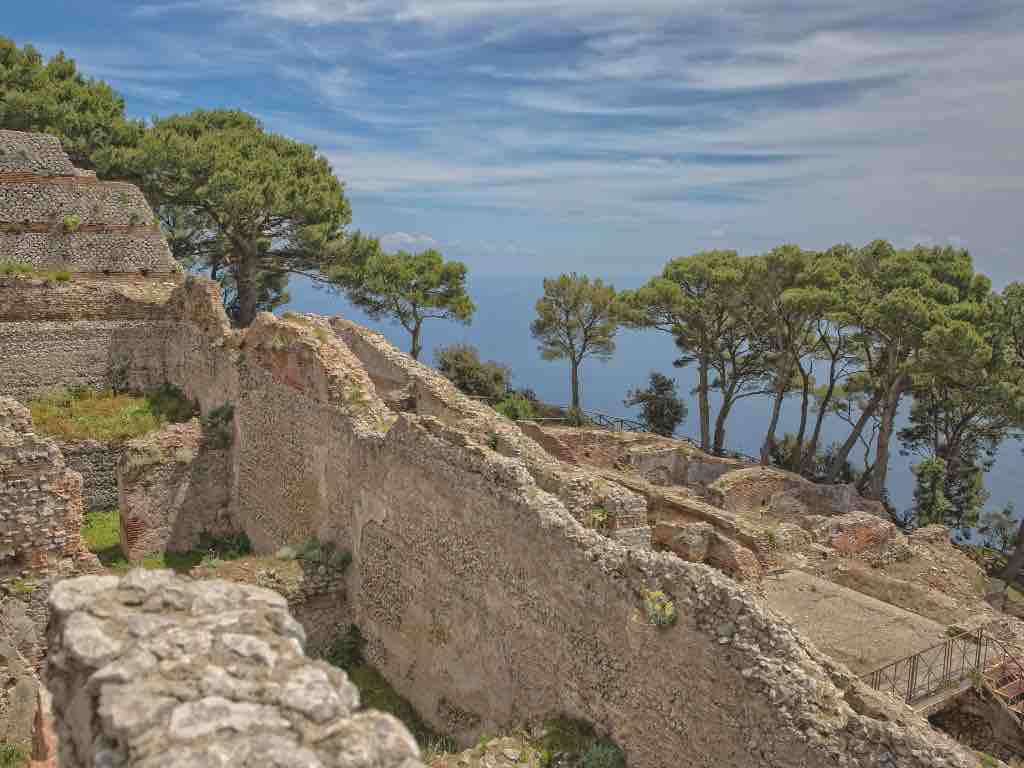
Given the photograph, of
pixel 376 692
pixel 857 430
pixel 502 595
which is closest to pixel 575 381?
pixel 857 430

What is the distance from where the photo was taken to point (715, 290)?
32.6 metres

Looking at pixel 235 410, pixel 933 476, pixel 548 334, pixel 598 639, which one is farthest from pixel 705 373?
pixel 598 639

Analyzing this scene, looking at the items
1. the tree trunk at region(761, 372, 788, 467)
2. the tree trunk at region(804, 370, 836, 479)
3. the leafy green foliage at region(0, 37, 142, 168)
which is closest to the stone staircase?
the tree trunk at region(761, 372, 788, 467)

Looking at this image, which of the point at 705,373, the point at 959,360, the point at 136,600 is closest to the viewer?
the point at 136,600

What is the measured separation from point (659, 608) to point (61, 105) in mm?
29000

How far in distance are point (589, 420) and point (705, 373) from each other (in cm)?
517

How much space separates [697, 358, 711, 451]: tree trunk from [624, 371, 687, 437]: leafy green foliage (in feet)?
7.25

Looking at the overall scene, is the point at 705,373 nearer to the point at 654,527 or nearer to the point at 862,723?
the point at 654,527

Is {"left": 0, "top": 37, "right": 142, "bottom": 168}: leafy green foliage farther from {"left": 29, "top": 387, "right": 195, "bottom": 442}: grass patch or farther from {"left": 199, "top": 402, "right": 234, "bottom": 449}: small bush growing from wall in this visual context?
{"left": 199, "top": 402, "right": 234, "bottom": 449}: small bush growing from wall

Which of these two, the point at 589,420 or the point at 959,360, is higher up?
the point at 959,360

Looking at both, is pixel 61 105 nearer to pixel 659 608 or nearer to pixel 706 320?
pixel 706 320

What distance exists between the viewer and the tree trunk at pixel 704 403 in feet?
113

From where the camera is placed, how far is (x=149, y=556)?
1497cm

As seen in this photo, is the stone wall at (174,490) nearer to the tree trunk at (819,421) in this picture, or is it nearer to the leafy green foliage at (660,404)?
the tree trunk at (819,421)
